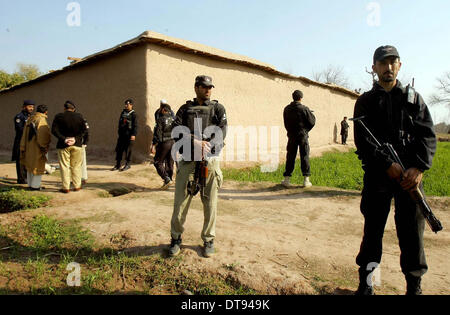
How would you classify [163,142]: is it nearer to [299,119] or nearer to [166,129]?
[166,129]

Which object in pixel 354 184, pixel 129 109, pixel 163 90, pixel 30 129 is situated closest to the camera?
pixel 30 129

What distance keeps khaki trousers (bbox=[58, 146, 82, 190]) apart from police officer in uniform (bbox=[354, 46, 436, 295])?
484 centimetres

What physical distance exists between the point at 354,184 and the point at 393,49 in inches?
190

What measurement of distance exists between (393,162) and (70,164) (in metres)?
5.24

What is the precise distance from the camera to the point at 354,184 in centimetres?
656

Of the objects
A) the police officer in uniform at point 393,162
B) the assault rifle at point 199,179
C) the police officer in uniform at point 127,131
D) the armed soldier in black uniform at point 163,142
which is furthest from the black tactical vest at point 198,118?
the police officer in uniform at point 127,131

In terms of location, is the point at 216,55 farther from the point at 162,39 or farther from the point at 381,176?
the point at 381,176

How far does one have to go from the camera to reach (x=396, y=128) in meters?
2.24

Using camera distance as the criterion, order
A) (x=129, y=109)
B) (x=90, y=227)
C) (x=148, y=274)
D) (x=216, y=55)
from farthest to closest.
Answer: (x=216, y=55)
(x=129, y=109)
(x=90, y=227)
(x=148, y=274)

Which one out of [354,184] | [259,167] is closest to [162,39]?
[259,167]

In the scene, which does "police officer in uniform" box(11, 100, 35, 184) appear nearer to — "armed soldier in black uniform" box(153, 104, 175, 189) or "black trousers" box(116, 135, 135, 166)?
"black trousers" box(116, 135, 135, 166)

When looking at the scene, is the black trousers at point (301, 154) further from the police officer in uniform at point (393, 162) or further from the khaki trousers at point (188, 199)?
the police officer in uniform at point (393, 162)

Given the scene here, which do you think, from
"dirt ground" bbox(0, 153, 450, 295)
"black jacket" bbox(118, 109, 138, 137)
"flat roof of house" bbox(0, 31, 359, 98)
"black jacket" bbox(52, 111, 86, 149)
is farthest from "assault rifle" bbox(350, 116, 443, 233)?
"flat roof of house" bbox(0, 31, 359, 98)
